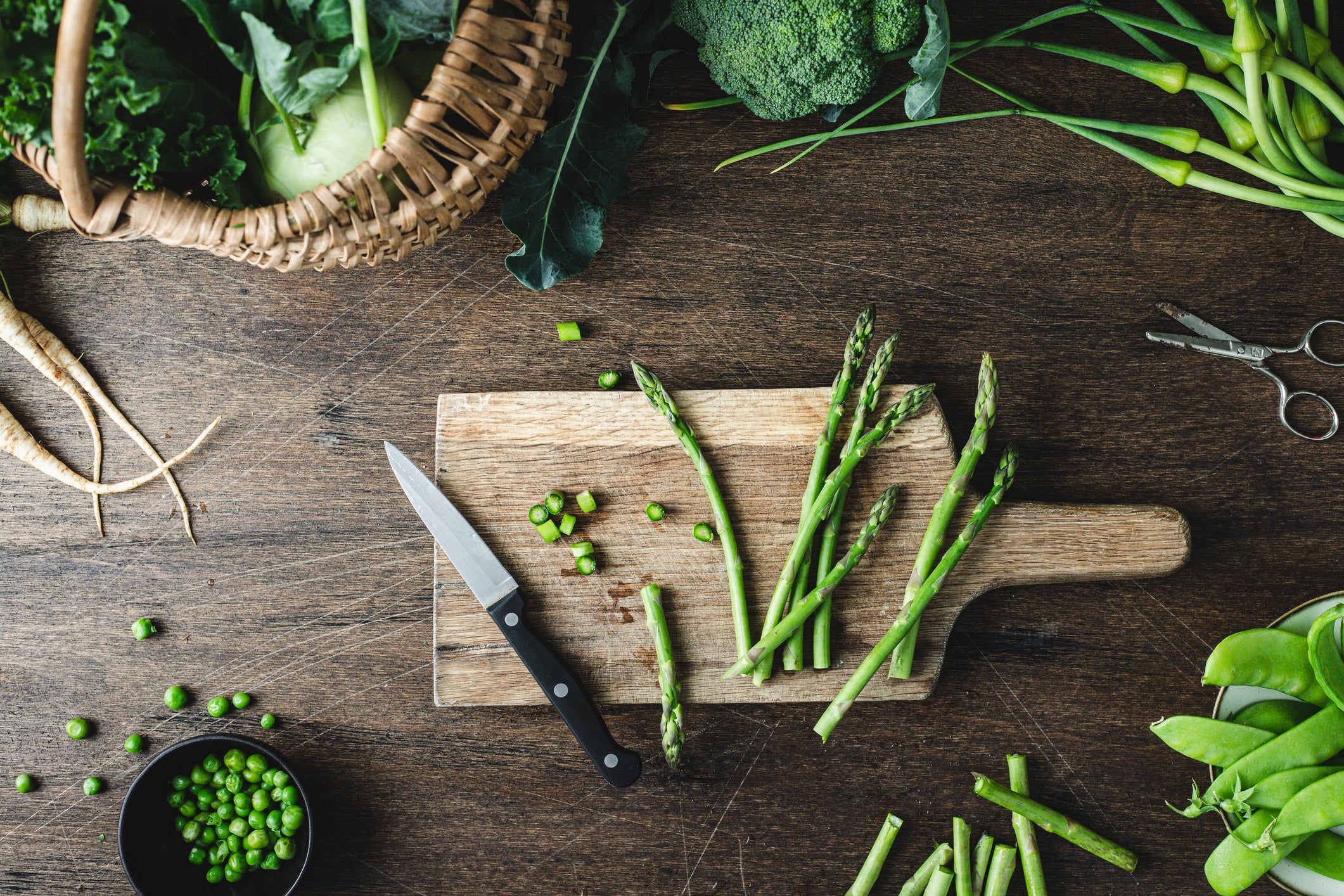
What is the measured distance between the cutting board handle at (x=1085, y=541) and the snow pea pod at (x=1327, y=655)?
0.91 feet

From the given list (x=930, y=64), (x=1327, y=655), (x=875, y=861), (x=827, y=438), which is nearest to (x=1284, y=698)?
(x=1327, y=655)

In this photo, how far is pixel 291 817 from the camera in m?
Answer: 1.79

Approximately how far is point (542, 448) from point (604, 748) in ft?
2.29

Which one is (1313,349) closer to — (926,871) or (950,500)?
(950,500)

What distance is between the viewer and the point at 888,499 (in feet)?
5.85

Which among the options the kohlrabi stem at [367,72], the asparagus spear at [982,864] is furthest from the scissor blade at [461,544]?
the asparagus spear at [982,864]

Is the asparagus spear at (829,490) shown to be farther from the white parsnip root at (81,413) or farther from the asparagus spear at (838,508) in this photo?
the white parsnip root at (81,413)

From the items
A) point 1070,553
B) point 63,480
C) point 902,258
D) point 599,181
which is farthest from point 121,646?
point 1070,553

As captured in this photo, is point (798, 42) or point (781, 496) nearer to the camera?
point (798, 42)

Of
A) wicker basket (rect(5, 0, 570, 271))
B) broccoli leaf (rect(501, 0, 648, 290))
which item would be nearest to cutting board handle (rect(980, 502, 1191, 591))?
broccoli leaf (rect(501, 0, 648, 290))

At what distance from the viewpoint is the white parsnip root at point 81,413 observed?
1.82m

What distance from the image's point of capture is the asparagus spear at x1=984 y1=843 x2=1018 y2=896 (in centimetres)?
186

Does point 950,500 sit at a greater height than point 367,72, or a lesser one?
lesser

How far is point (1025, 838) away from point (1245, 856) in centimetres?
45
